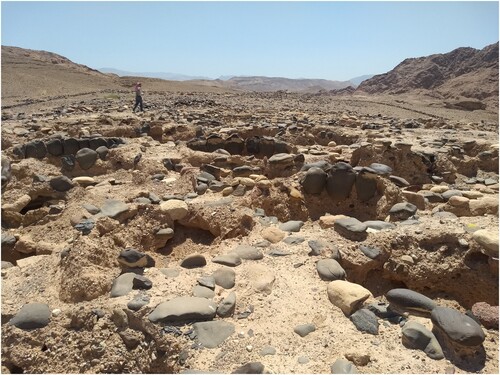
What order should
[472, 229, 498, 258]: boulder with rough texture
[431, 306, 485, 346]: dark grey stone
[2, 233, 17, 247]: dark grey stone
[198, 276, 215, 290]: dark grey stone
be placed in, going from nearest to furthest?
[431, 306, 485, 346]: dark grey stone
[198, 276, 215, 290]: dark grey stone
[472, 229, 498, 258]: boulder with rough texture
[2, 233, 17, 247]: dark grey stone

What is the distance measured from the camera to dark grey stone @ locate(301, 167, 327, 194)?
15.0 feet

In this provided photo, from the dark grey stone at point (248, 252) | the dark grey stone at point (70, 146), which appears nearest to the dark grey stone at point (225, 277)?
the dark grey stone at point (248, 252)

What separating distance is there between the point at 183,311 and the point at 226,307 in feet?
0.92

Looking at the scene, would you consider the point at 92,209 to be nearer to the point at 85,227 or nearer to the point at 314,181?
the point at 85,227

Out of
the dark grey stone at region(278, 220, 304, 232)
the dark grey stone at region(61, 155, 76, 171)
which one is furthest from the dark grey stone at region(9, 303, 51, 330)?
the dark grey stone at region(61, 155, 76, 171)

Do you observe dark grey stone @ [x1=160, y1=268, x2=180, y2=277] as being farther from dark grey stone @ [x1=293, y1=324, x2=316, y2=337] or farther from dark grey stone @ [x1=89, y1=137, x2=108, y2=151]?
dark grey stone @ [x1=89, y1=137, x2=108, y2=151]

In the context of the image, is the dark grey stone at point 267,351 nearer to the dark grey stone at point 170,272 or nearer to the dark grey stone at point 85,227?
the dark grey stone at point 170,272

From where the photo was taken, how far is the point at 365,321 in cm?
238

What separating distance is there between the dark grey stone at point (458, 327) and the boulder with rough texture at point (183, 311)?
4.46ft

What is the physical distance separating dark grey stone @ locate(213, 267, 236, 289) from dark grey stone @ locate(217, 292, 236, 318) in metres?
0.20

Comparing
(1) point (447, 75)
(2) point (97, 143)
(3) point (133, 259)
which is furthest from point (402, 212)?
(1) point (447, 75)

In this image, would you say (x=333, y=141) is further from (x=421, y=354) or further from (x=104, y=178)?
(x=421, y=354)

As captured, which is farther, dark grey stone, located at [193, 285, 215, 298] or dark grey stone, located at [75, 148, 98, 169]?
dark grey stone, located at [75, 148, 98, 169]

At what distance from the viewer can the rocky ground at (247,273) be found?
2.19m
